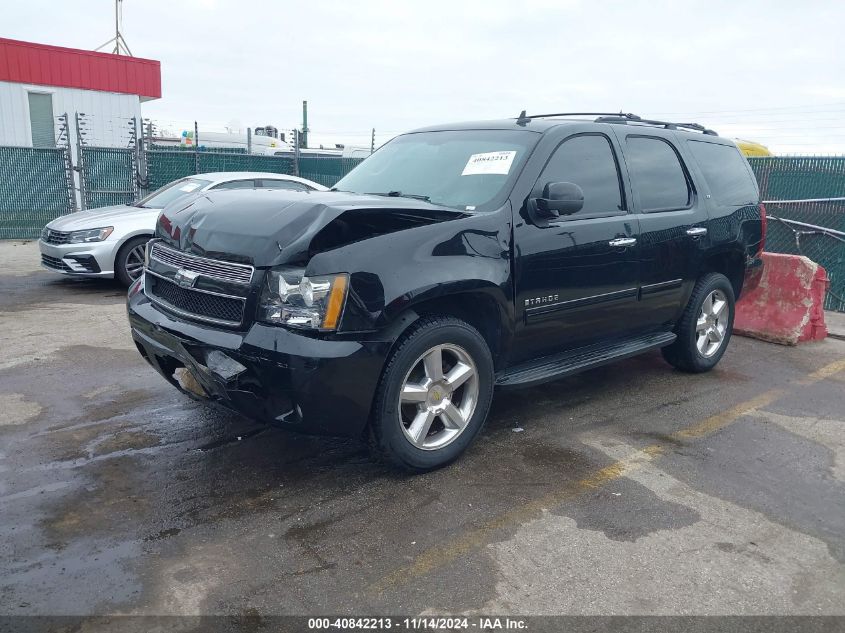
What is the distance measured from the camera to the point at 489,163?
4.30 m

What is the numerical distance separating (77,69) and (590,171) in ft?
72.1

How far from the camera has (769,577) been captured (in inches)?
116

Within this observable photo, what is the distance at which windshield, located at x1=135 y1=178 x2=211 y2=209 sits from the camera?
9.34 meters

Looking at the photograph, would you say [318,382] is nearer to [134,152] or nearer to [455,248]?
[455,248]

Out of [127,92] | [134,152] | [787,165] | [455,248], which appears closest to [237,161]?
[134,152]

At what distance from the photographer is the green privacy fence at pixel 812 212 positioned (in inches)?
333

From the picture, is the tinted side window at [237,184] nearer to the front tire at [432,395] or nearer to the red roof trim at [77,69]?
the front tire at [432,395]

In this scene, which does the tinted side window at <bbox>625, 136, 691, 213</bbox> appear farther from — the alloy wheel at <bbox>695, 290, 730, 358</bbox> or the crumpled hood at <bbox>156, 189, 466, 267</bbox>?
the crumpled hood at <bbox>156, 189, 466, 267</bbox>

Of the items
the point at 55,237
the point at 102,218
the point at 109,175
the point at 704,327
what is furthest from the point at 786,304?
the point at 109,175

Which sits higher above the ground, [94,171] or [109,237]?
[94,171]

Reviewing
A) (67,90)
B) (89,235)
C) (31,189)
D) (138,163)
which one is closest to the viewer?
(89,235)

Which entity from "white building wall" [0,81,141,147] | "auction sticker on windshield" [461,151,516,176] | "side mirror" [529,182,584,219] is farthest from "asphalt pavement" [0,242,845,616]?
"white building wall" [0,81,141,147]

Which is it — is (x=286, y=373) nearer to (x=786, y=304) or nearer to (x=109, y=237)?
(x=786, y=304)

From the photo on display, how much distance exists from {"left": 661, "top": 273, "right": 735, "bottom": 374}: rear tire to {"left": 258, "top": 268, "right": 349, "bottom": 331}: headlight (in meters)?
3.34
